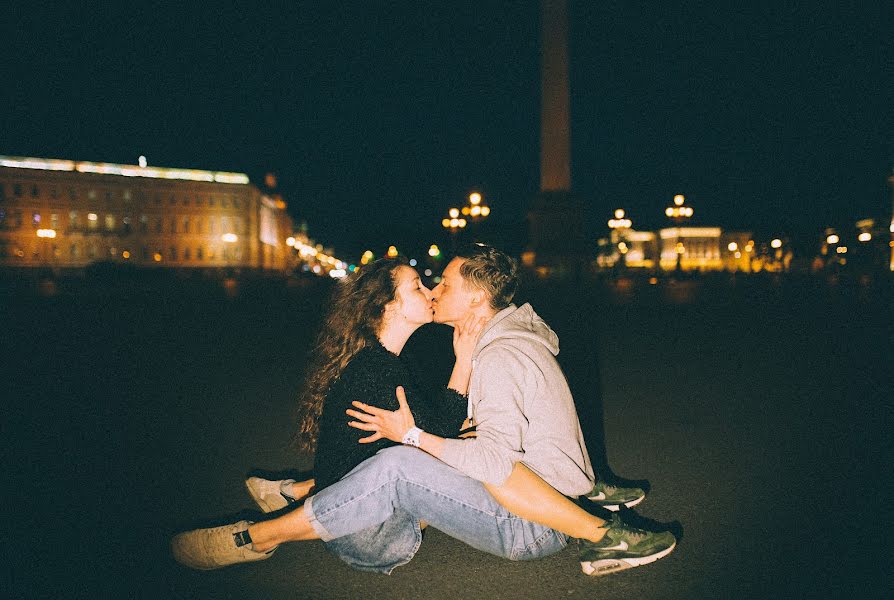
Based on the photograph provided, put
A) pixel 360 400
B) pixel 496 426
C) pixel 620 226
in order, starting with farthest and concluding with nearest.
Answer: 1. pixel 620 226
2. pixel 360 400
3. pixel 496 426

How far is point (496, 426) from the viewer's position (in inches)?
118

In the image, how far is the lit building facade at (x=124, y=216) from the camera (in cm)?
8075

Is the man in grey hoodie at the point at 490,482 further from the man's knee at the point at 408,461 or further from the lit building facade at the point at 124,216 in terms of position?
the lit building facade at the point at 124,216

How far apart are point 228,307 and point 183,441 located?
774 inches

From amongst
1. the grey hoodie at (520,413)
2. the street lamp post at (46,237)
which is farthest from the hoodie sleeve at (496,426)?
the street lamp post at (46,237)

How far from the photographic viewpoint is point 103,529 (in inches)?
165

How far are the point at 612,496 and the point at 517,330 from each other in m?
1.76

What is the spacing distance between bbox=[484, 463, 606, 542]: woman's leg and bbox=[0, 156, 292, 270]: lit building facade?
83.5 m

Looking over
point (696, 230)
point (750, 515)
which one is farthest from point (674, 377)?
point (696, 230)

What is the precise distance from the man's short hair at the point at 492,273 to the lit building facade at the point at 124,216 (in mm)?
83025

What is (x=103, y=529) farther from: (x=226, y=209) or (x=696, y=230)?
(x=696, y=230)

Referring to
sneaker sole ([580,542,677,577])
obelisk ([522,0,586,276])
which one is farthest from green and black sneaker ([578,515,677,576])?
obelisk ([522,0,586,276])

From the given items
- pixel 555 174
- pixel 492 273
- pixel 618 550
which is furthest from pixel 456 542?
pixel 555 174

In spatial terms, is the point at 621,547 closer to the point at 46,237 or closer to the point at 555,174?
the point at 555,174
